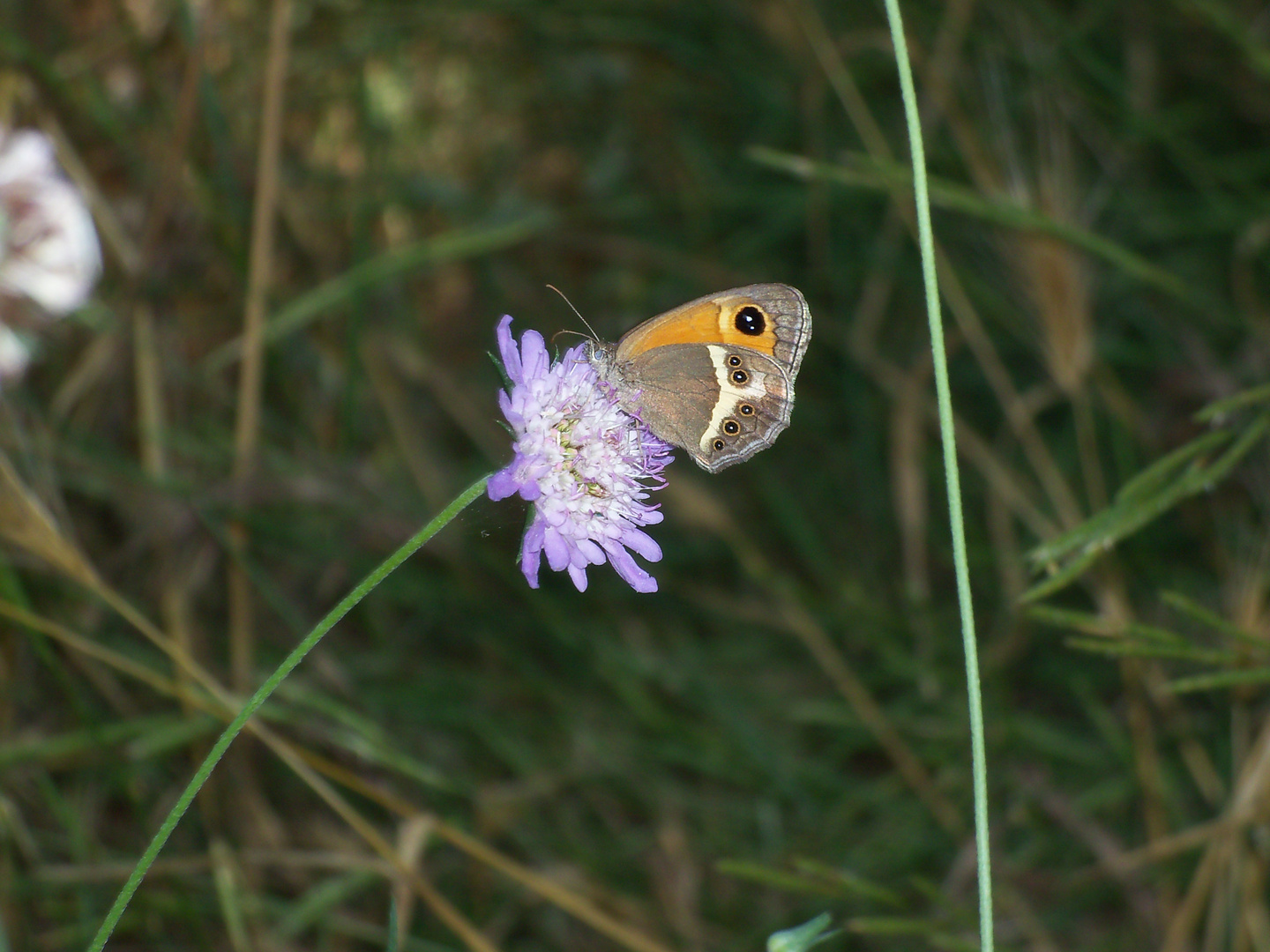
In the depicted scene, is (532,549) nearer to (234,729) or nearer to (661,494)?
(234,729)

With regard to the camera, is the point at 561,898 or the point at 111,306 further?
the point at 111,306

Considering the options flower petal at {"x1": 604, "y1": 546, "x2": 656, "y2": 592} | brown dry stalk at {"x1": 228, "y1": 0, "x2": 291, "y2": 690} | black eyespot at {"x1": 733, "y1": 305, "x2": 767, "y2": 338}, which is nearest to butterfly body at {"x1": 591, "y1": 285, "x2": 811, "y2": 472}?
black eyespot at {"x1": 733, "y1": 305, "x2": 767, "y2": 338}

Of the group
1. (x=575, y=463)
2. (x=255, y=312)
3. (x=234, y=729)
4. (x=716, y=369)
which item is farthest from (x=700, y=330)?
(x=255, y=312)

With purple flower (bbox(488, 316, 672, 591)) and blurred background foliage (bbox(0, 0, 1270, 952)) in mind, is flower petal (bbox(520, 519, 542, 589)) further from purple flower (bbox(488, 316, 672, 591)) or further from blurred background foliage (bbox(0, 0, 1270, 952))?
blurred background foliage (bbox(0, 0, 1270, 952))

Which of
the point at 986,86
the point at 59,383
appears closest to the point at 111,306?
the point at 59,383

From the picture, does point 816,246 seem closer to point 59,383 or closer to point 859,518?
point 859,518

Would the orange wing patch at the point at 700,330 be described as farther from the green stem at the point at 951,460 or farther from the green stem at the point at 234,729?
the green stem at the point at 234,729
